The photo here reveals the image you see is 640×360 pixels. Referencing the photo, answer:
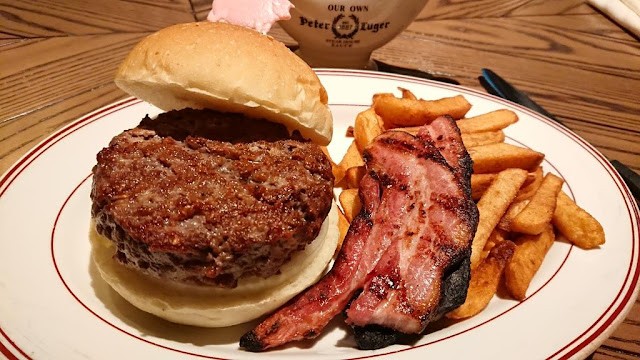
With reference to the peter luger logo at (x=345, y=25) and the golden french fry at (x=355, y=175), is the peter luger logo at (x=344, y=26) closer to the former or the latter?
the peter luger logo at (x=345, y=25)

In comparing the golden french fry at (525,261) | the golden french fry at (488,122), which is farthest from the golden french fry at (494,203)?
the golden french fry at (488,122)

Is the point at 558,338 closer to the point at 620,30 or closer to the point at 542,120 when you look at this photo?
the point at 542,120

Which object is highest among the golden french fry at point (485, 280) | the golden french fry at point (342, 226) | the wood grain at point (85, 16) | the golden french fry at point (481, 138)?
the golden french fry at point (481, 138)

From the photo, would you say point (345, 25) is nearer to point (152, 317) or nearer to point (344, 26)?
point (344, 26)

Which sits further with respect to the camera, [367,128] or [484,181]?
[367,128]

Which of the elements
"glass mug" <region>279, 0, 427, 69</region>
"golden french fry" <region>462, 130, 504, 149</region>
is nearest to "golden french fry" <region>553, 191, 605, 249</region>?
"golden french fry" <region>462, 130, 504, 149</region>

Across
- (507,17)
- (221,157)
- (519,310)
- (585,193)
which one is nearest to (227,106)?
(221,157)

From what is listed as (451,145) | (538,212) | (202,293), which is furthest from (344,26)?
(202,293)
